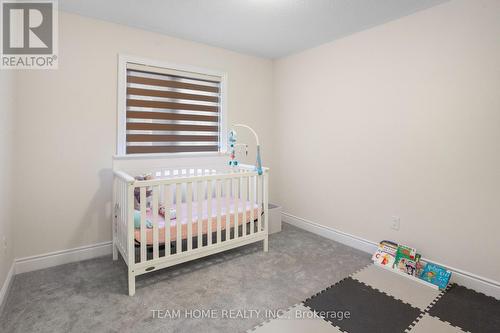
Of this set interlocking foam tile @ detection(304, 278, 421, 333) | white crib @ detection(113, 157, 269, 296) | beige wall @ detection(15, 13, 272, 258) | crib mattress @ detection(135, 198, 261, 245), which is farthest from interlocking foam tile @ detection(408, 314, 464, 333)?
beige wall @ detection(15, 13, 272, 258)

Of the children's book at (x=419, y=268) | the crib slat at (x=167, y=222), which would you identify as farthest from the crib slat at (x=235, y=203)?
the children's book at (x=419, y=268)

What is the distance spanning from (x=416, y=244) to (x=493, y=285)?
1.81 feet

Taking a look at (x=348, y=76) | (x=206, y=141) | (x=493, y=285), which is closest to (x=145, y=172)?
(x=206, y=141)

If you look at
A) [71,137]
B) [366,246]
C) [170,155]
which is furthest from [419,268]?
[71,137]

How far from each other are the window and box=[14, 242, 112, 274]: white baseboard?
3.13ft

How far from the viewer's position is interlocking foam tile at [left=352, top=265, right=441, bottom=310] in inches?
75.9

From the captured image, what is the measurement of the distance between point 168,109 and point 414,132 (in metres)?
2.44

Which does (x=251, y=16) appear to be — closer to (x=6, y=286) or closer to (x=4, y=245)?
(x=4, y=245)

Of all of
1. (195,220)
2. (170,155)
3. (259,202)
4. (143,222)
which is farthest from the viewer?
(170,155)

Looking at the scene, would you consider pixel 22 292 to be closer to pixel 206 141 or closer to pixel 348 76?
pixel 206 141

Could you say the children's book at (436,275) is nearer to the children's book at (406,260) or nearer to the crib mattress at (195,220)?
the children's book at (406,260)

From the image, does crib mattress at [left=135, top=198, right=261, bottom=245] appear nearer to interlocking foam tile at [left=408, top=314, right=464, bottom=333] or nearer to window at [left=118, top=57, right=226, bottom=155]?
window at [left=118, top=57, right=226, bottom=155]

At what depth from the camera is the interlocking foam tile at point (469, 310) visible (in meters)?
1.66

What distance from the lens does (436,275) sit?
213 centimetres
